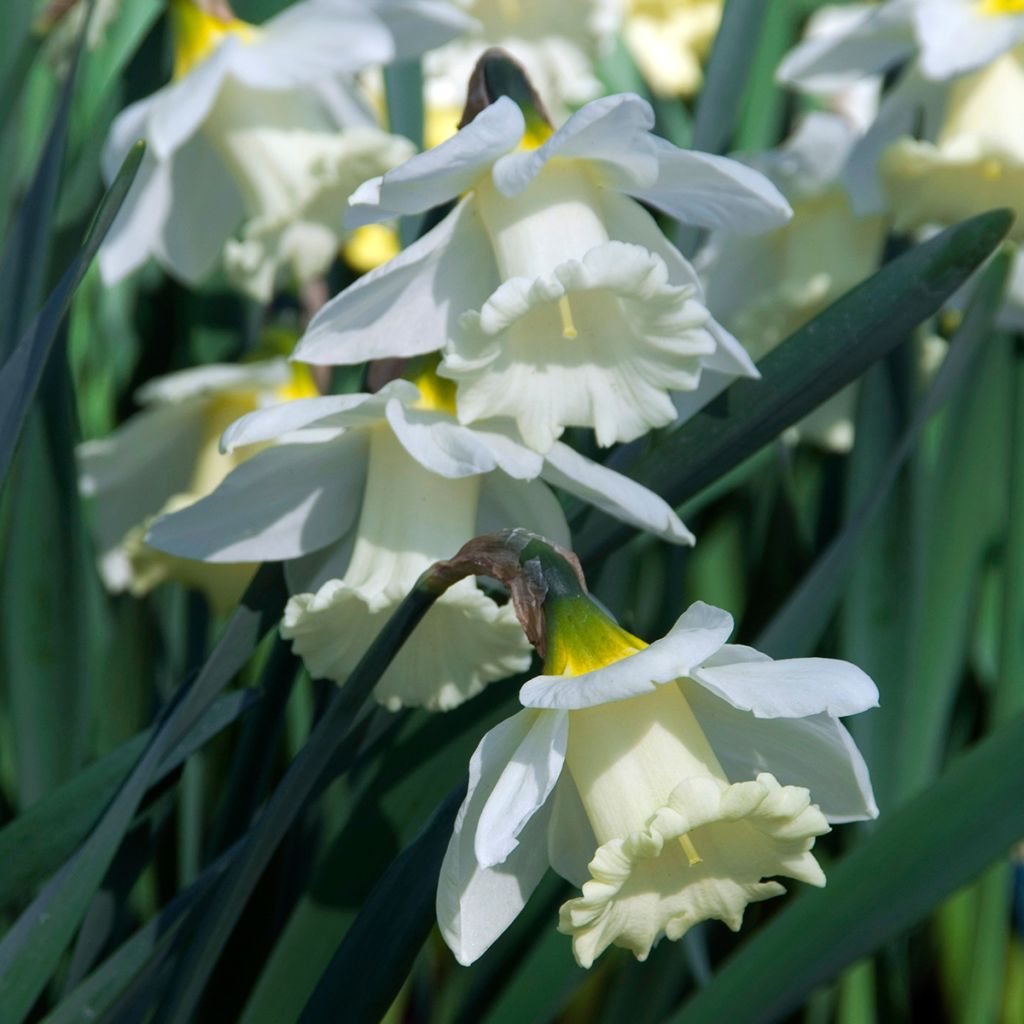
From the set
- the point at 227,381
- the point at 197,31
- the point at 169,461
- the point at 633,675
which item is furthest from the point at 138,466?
the point at 633,675

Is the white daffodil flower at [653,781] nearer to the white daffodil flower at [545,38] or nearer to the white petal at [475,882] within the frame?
the white petal at [475,882]

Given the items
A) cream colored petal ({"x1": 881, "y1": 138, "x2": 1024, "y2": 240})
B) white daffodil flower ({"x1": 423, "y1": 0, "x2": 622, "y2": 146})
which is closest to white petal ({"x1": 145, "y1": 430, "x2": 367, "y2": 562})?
cream colored petal ({"x1": 881, "y1": 138, "x2": 1024, "y2": 240})

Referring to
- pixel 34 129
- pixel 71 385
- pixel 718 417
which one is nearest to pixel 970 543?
pixel 718 417

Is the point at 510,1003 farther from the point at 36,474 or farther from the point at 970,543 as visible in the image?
the point at 970,543

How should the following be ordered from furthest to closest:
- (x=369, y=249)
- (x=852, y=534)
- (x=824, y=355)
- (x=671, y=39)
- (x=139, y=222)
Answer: (x=671, y=39) < (x=369, y=249) < (x=139, y=222) < (x=852, y=534) < (x=824, y=355)

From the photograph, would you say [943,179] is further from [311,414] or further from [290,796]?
[290,796]

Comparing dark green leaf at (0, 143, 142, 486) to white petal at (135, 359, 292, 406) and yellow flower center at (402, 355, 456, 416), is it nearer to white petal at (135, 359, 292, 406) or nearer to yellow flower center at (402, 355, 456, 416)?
yellow flower center at (402, 355, 456, 416)
